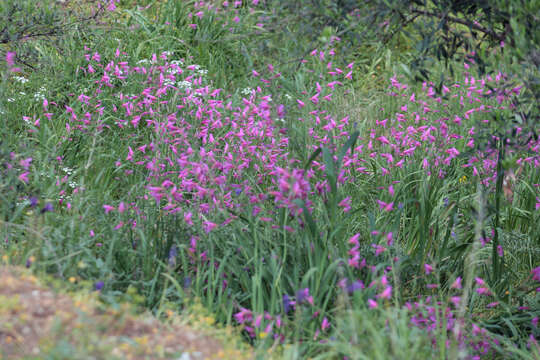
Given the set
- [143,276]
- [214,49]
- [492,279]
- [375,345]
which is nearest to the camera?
[375,345]

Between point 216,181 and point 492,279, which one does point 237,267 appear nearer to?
point 216,181

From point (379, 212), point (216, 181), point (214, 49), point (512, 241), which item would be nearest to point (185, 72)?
point (214, 49)

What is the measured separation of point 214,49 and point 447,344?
16.7ft

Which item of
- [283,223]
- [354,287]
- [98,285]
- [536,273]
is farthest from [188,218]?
[536,273]

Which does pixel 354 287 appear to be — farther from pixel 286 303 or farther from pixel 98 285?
pixel 98 285

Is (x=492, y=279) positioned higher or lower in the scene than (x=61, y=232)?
lower

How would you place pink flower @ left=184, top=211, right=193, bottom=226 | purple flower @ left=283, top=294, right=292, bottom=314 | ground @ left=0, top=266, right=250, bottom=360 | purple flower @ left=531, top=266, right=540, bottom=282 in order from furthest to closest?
purple flower @ left=531, top=266, right=540, bottom=282 → pink flower @ left=184, top=211, right=193, bottom=226 → purple flower @ left=283, top=294, right=292, bottom=314 → ground @ left=0, top=266, right=250, bottom=360

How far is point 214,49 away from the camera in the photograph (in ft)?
24.5

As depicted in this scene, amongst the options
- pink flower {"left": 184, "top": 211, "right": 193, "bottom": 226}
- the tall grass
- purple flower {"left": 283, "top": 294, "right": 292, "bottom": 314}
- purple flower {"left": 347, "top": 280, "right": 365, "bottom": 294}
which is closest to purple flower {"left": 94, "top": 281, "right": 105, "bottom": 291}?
the tall grass

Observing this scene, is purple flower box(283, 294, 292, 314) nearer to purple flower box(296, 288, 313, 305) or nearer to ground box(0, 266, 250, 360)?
purple flower box(296, 288, 313, 305)


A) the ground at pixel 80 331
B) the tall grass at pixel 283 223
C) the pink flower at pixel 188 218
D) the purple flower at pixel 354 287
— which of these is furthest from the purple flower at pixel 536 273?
the pink flower at pixel 188 218

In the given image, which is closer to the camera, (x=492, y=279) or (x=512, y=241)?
(x=492, y=279)

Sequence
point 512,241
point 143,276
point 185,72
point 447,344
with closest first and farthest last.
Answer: point 447,344 < point 143,276 < point 512,241 < point 185,72

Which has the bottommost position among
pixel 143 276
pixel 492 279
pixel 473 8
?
pixel 492 279
